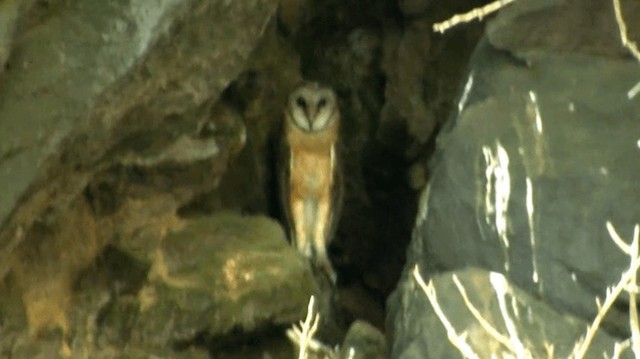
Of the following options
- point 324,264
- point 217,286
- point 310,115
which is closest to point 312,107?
point 310,115

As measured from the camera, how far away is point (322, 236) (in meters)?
3.75

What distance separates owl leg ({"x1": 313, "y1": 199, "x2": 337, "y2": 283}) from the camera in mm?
3729

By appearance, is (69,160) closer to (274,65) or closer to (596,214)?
(596,214)

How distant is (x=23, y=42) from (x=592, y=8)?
1.31 m

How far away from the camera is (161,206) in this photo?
2900mm

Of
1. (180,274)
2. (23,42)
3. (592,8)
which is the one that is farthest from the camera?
(180,274)

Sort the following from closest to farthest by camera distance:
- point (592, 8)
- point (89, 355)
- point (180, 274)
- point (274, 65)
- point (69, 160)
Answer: point (69, 160)
point (592, 8)
point (89, 355)
point (180, 274)
point (274, 65)

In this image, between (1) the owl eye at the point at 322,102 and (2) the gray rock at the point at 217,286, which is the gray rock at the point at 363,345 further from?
(1) the owl eye at the point at 322,102

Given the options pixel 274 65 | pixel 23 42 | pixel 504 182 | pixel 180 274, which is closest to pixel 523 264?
pixel 504 182

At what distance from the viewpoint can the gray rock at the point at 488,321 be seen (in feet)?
7.34

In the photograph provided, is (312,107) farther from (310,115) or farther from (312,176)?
(312,176)

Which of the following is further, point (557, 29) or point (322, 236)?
point (322, 236)

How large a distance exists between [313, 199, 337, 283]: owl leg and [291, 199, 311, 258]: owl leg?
35 millimetres

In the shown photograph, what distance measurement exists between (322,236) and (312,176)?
214 mm
